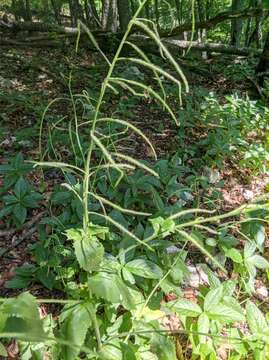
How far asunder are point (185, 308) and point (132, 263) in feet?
1.14

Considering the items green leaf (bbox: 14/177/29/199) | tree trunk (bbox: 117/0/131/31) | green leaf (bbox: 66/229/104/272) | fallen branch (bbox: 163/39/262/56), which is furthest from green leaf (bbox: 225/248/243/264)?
tree trunk (bbox: 117/0/131/31)

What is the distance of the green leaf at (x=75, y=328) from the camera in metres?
1.60

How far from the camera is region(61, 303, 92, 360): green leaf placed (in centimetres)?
160

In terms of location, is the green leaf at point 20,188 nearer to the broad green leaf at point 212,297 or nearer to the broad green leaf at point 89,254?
the broad green leaf at point 89,254

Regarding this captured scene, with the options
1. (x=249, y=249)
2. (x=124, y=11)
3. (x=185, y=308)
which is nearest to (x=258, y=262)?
(x=249, y=249)

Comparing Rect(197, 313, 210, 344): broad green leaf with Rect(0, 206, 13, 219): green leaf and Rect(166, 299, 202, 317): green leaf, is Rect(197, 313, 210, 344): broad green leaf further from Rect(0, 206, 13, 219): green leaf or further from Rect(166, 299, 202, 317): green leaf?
Rect(0, 206, 13, 219): green leaf

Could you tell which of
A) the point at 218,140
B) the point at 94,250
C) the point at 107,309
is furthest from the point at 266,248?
the point at 94,250

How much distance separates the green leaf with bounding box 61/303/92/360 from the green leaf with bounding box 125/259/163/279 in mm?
373

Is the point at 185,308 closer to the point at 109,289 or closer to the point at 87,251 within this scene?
the point at 109,289

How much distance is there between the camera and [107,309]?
196 centimetres

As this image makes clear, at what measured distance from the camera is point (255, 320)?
1979 mm

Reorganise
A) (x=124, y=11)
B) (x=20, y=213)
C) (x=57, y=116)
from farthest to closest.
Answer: (x=124, y=11)
(x=57, y=116)
(x=20, y=213)

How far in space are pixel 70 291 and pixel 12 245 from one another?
696 millimetres

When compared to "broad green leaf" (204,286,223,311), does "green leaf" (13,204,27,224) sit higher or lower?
higher
